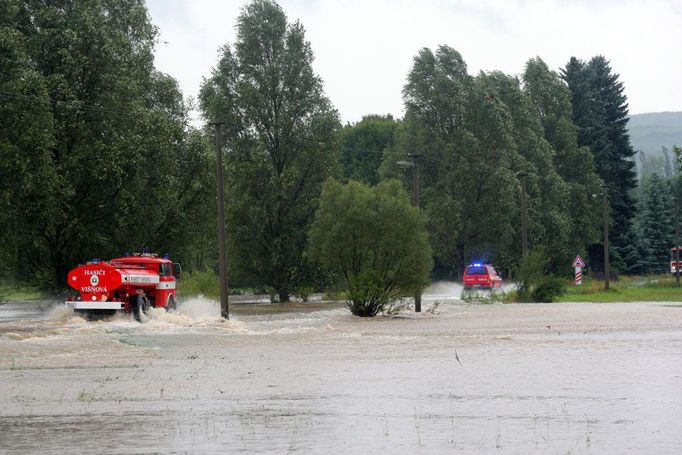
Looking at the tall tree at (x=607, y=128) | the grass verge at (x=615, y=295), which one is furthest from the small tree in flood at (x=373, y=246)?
the tall tree at (x=607, y=128)

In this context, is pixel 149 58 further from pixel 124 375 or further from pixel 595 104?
pixel 595 104

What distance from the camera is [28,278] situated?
45.7 m

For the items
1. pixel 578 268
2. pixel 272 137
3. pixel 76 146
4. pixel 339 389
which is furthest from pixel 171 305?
pixel 578 268

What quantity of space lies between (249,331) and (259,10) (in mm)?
32040

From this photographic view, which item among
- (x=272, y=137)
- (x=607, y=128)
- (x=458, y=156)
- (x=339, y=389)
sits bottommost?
(x=339, y=389)

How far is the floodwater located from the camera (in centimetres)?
1320

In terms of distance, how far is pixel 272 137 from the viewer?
63.6 meters

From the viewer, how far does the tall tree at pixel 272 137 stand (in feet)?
203

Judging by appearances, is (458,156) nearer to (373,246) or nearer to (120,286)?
(373,246)

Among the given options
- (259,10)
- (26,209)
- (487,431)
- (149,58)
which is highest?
(259,10)

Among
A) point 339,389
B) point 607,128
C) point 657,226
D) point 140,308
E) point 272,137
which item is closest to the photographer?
point 339,389

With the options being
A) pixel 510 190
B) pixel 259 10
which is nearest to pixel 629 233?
pixel 510 190

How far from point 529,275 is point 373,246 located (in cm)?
1744

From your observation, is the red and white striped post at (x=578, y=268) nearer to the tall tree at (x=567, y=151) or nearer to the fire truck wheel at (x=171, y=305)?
the tall tree at (x=567, y=151)
